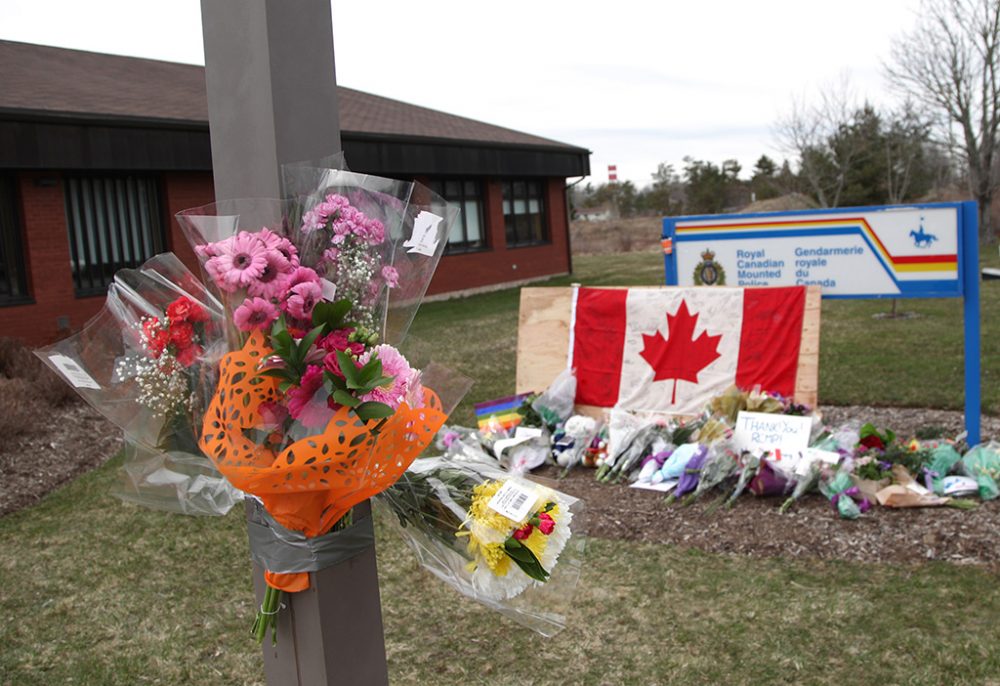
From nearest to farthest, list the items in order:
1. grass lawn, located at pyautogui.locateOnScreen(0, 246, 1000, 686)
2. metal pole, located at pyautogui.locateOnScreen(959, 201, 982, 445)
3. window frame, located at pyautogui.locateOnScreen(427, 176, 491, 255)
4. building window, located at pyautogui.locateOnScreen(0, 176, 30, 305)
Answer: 1. grass lawn, located at pyautogui.locateOnScreen(0, 246, 1000, 686)
2. metal pole, located at pyautogui.locateOnScreen(959, 201, 982, 445)
3. building window, located at pyautogui.locateOnScreen(0, 176, 30, 305)
4. window frame, located at pyautogui.locateOnScreen(427, 176, 491, 255)

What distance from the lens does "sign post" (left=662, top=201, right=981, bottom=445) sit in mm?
6723

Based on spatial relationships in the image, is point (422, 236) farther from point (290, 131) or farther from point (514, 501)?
point (514, 501)

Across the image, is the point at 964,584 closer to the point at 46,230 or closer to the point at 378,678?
the point at 378,678

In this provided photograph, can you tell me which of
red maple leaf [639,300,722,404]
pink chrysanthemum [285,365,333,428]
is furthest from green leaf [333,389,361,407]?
red maple leaf [639,300,722,404]

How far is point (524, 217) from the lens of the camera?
2659 cm

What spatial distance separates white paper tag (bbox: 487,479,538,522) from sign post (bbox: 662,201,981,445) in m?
5.36

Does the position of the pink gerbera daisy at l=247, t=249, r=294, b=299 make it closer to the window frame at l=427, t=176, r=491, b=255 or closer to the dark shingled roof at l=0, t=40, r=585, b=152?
the dark shingled roof at l=0, t=40, r=585, b=152

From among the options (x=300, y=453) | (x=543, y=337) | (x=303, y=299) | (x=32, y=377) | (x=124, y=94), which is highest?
(x=124, y=94)

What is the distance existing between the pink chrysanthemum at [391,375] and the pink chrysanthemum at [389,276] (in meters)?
0.16

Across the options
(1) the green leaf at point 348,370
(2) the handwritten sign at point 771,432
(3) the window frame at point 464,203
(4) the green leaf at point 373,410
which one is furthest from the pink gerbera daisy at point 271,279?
(3) the window frame at point 464,203

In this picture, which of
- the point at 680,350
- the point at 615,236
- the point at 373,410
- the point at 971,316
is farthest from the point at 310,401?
the point at 615,236

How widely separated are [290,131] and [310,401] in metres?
0.63

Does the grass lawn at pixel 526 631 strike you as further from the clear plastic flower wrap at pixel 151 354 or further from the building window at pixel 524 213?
the building window at pixel 524 213

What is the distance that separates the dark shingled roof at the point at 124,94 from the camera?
571 inches
